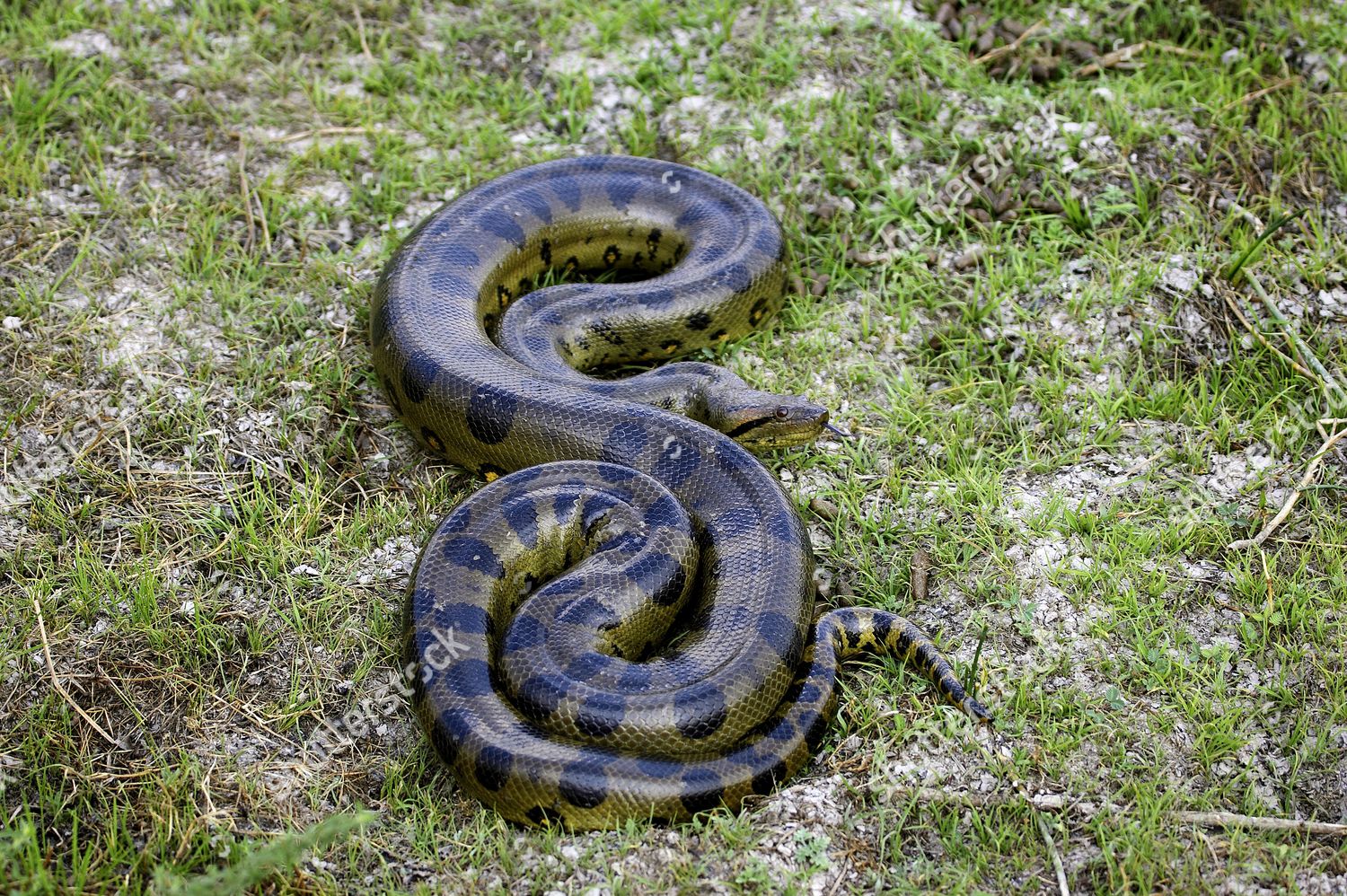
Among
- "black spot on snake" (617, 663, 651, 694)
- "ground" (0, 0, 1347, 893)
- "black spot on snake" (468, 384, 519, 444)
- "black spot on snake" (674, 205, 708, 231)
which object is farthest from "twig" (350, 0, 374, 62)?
"black spot on snake" (617, 663, 651, 694)

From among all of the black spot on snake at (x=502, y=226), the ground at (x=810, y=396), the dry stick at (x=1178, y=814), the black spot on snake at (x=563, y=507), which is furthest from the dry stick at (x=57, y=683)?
the dry stick at (x=1178, y=814)

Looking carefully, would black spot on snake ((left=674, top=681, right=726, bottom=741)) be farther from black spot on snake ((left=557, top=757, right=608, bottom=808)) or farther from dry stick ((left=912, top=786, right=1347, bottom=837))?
dry stick ((left=912, top=786, right=1347, bottom=837))

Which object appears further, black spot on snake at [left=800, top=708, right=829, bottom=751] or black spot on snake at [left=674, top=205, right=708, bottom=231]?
black spot on snake at [left=674, top=205, right=708, bottom=231]

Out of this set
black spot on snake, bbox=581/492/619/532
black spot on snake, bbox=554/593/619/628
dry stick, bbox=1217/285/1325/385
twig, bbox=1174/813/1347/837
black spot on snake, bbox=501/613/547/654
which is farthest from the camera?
dry stick, bbox=1217/285/1325/385

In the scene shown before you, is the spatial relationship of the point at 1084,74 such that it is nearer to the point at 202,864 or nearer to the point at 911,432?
the point at 911,432

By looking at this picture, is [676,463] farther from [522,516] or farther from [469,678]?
[469,678]

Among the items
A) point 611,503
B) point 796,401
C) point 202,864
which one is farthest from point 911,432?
point 202,864

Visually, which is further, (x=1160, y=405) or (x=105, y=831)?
(x=1160, y=405)
